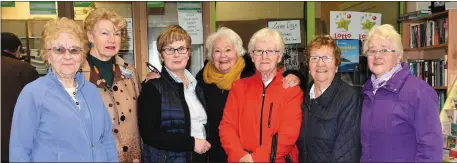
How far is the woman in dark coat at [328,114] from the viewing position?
2.30 meters

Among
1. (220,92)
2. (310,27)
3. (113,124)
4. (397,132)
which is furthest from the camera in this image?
(310,27)

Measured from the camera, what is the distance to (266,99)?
2.46m

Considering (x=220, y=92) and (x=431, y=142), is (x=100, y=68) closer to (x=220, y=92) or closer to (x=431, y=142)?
(x=220, y=92)

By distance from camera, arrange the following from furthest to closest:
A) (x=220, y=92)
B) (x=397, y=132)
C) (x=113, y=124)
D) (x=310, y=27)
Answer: (x=310, y=27), (x=220, y=92), (x=113, y=124), (x=397, y=132)

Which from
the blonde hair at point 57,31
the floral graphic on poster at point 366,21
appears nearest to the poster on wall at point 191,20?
the floral graphic on poster at point 366,21

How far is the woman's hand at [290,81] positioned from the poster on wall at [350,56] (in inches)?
127

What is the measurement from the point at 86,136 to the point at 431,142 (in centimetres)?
180

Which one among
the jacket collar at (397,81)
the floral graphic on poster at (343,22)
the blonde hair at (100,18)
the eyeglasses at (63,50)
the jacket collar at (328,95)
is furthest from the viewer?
the floral graphic on poster at (343,22)

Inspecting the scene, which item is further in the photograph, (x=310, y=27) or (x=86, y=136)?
(x=310, y=27)

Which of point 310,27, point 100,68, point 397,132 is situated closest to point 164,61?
point 100,68

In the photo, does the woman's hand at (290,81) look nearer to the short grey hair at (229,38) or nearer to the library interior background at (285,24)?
the short grey hair at (229,38)

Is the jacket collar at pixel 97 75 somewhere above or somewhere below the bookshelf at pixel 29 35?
below

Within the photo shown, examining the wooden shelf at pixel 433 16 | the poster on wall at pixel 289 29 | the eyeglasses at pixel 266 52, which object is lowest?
the eyeglasses at pixel 266 52

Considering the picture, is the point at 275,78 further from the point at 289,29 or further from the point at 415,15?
the point at 415,15
